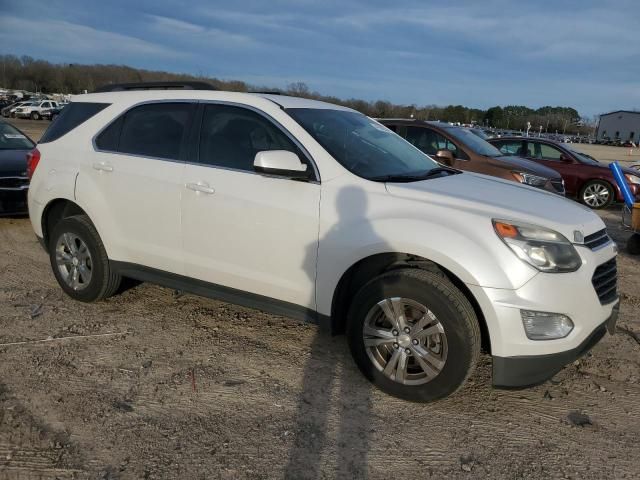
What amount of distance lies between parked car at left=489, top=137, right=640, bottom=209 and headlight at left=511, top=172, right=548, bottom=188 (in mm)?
3345

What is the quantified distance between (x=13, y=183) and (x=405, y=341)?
21.4 feet

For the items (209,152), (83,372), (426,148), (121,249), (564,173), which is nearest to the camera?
(83,372)

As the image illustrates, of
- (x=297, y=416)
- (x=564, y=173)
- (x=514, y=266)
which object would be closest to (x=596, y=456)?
(x=514, y=266)

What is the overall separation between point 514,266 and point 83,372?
285cm

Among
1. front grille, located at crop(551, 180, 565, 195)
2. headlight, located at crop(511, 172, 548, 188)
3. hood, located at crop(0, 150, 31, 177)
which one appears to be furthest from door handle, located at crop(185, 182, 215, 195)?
front grille, located at crop(551, 180, 565, 195)

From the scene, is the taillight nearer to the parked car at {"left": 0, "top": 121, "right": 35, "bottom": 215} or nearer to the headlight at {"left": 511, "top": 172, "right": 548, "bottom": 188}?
the parked car at {"left": 0, "top": 121, "right": 35, "bottom": 215}

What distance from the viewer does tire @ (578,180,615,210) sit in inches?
481

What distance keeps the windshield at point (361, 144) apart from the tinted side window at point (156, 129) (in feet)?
2.96

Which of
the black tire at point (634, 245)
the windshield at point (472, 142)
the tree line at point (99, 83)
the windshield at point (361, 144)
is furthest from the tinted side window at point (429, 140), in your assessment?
the tree line at point (99, 83)

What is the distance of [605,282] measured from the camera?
3373mm

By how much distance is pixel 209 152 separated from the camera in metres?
4.06

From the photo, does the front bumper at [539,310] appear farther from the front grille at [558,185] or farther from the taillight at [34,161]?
the front grille at [558,185]

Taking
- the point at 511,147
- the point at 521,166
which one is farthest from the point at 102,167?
the point at 511,147

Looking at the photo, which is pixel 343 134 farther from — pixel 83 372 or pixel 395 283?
pixel 83 372
